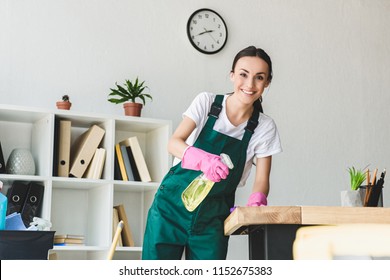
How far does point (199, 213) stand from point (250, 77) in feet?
1.67

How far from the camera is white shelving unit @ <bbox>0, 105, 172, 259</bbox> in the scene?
350 centimetres

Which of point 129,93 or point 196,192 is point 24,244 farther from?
point 129,93

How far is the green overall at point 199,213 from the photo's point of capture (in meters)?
2.29

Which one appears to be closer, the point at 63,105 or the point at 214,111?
the point at 214,111

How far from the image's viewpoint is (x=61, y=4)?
3.96 meters

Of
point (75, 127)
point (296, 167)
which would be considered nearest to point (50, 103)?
point (75, 127)

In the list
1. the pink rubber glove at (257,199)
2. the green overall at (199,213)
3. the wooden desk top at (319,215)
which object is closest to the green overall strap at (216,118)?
the green overall at (199,213)

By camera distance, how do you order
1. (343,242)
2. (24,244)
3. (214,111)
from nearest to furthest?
(343,242), (24,244), (214,111)

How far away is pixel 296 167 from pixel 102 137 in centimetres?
151

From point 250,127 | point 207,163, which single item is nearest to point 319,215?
point 207,163

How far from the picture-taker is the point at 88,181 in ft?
11.6

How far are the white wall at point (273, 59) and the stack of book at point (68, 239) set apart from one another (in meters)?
0.79
